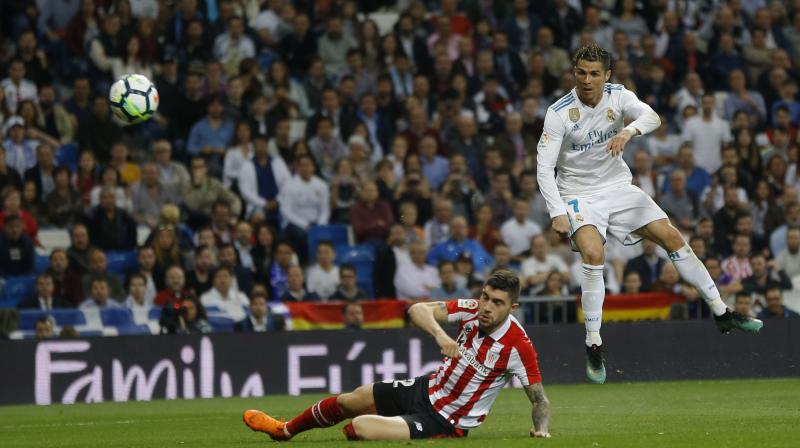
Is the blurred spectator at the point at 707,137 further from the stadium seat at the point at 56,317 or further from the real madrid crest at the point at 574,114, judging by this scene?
the real madrid crest at the point at 574,114

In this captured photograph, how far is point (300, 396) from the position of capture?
17.3m

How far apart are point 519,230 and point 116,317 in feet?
18.7

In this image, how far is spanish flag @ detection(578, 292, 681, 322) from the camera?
61.6 feet

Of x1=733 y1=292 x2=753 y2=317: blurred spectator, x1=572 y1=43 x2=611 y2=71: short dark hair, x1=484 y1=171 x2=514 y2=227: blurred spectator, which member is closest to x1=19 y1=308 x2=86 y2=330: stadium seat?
x1=484 y1=171 x2=514 y2=227: blurred spectator

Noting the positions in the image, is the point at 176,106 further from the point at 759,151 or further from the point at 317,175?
the point at 759,151

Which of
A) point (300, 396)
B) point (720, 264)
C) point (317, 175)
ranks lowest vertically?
point (300, 396)

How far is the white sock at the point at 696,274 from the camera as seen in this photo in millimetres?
12805

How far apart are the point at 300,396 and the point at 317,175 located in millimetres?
4412

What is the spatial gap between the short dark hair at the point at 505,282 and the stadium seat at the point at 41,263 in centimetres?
1013

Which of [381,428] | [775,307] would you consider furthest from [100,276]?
[381,428]

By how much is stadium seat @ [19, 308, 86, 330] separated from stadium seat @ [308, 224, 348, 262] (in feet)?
12.3

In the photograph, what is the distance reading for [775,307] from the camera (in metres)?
18.6

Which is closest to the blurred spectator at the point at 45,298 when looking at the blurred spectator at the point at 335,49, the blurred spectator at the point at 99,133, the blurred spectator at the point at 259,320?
the blurred spectator at the point at 259,320

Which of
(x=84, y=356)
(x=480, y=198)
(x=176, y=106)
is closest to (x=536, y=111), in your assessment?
(x=480, y=198)
